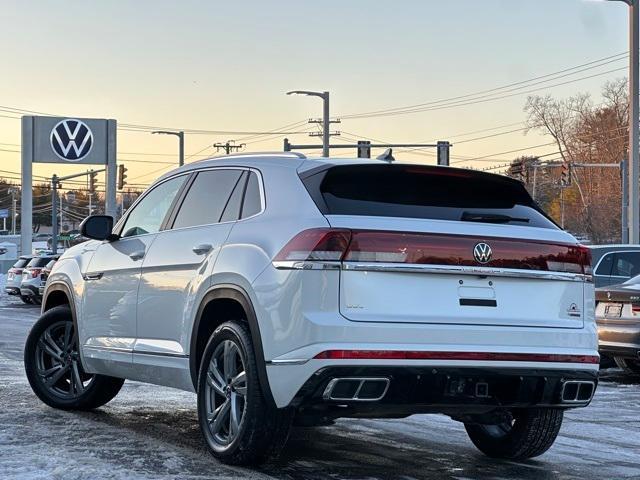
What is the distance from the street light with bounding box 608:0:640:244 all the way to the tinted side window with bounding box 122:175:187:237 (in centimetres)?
1701

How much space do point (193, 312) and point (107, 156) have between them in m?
36.1

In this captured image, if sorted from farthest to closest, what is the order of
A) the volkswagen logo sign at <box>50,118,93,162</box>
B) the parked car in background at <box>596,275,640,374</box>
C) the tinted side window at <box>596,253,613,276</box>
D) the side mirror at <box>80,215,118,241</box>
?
the volkswagen logo sign at <box>50,118,93,162</box>, the tinted side window at <box>596,253,613,276</box>, the parked car in background at <box>596,275,640,374</box>, the side mirror at <box>80,215,118,241</box>

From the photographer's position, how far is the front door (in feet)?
24.4

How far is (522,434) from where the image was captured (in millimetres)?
6855

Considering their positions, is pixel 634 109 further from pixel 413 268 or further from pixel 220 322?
pixel 413 268

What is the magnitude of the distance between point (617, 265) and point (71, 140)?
29679mm

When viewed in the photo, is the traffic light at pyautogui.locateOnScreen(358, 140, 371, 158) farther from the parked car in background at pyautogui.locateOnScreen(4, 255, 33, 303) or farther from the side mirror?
the side mirror

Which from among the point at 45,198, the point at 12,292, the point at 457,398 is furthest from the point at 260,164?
the point at 45,198

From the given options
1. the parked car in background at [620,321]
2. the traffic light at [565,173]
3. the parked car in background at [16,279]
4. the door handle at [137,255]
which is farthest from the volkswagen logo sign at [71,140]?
the door handle at [137,255]

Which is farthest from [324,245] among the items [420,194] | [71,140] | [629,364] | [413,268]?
[71,140]

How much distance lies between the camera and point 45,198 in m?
179

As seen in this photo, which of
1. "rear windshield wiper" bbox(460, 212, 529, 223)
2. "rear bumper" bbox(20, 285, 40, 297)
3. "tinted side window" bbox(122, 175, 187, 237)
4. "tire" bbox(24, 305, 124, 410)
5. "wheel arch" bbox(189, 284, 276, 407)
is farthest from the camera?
"rear bumper" bbox(20, 285, 40, 297)

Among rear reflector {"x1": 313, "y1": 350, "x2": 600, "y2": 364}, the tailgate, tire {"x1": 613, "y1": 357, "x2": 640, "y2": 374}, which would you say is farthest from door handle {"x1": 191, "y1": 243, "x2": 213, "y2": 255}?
tire {"x1": 613, "y1": 357, "x2": 640, "y2": 374}

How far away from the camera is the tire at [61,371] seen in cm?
847
